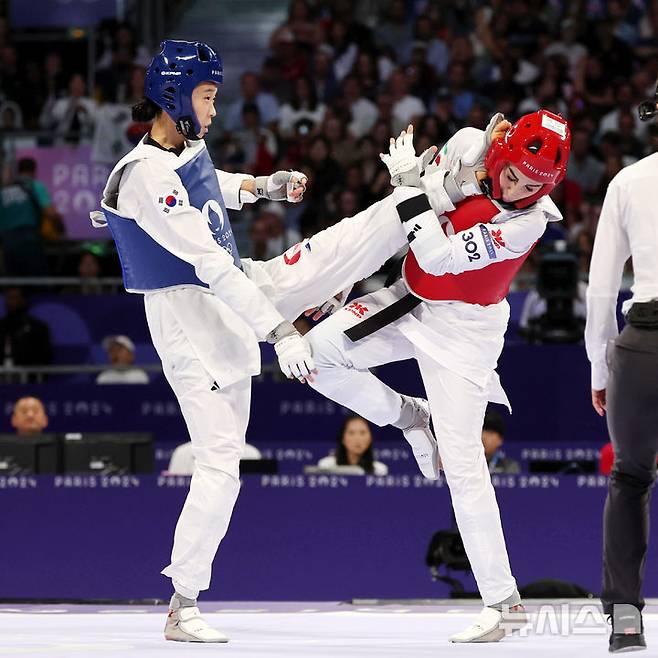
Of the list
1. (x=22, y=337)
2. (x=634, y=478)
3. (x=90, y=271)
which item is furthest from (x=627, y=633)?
(x=90, y=271)

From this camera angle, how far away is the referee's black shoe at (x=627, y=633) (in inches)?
190

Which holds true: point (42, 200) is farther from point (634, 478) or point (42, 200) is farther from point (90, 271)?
point (634, 478)

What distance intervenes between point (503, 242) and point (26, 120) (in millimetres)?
11010

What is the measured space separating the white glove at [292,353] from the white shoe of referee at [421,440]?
975mm

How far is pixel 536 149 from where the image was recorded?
5.54 m

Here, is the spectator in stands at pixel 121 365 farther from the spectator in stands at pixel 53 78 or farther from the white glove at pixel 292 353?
the white glove at pixel 292 353

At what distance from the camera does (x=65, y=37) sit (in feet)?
53.3

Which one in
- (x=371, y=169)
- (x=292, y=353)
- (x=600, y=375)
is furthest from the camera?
(x=371, y=169)

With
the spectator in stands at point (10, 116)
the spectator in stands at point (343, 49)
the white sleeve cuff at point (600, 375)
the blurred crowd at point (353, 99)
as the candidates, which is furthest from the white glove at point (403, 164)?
the spectator in stands at point (343, 49)

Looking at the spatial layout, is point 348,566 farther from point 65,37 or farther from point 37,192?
point 65,37

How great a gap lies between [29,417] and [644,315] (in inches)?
251

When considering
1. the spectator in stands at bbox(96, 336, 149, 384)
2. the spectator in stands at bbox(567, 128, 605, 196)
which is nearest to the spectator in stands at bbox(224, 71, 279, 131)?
the spectator in stands at bbox(567, 128, 605, 196)

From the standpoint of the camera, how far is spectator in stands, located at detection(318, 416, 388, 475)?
372 inches

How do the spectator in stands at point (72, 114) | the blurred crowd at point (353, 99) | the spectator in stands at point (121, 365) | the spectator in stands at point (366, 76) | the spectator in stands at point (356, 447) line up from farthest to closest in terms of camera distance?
the spectator in stands at point (366, 76) < the spectator in stands at point (72, 114) < the blurred crowd at point (353, 99) < the spectator in stands at point (121, 365) < the spectator in stands at point (356, 447)
